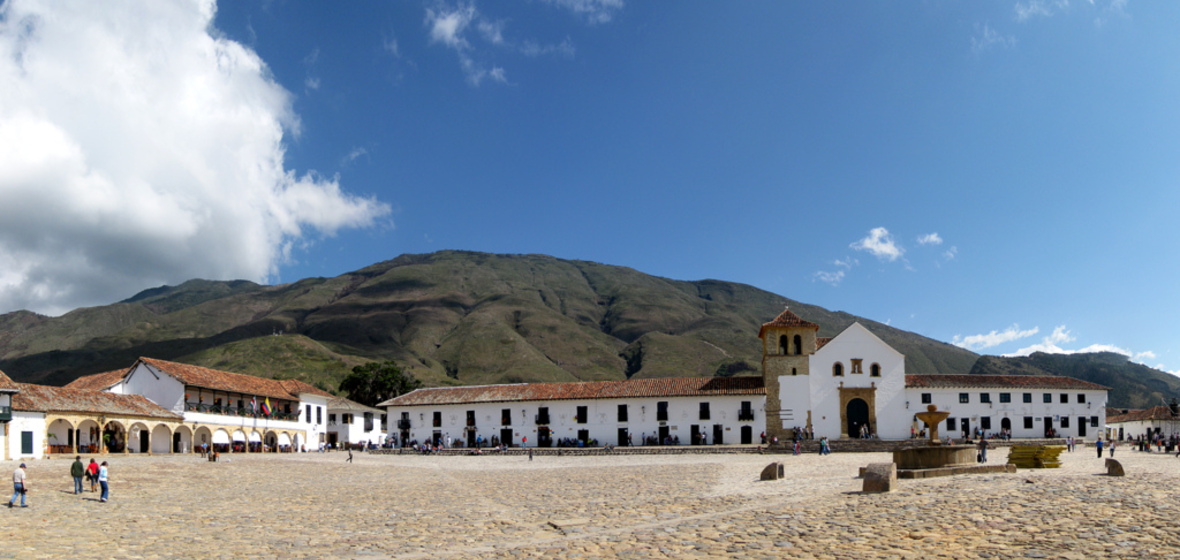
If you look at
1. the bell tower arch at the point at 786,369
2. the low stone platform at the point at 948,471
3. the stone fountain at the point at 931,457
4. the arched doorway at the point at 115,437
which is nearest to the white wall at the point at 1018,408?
the bell tower arch at the point at 786,369

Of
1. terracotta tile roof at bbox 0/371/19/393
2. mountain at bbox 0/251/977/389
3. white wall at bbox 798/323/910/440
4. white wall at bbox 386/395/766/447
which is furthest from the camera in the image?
mountain at bbox 0/251/977/389

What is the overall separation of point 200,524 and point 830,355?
141 ft

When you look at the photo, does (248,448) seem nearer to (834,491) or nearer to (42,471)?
(42,471)


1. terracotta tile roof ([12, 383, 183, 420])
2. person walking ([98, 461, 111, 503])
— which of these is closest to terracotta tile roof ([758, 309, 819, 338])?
terracotta tile roof ([12, 383, 183, 420])

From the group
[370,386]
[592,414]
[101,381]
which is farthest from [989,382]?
[101,381]

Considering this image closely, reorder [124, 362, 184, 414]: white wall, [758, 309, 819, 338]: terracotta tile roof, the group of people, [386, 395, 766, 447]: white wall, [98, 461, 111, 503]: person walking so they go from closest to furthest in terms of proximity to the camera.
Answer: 1. the group of people
2. [98, 461, 111, 503]: person walking
3. [124, 362, 184, 414]: white wall
4. [386, 395, 766, 447]: white wall
5. [758, 309, 819, 338]: terracotta tile roof

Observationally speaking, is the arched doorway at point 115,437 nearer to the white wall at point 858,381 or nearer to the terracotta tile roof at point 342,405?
the terracotta tile roof at point 342,405

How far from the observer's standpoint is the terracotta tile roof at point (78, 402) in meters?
36.7

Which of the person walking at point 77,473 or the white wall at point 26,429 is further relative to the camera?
the white wall at point 26,429

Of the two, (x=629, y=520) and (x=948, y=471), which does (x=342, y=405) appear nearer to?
(x=948, y=471)

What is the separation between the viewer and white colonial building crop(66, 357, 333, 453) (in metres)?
48.2

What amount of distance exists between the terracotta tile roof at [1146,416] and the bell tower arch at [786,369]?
3517 cm

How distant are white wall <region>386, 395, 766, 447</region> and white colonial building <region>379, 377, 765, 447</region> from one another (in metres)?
0.07

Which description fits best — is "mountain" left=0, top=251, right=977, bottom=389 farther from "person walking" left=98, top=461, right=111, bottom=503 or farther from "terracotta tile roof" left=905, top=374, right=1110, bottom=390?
"person walking" left=98, top=461, right=111, bottom=503
